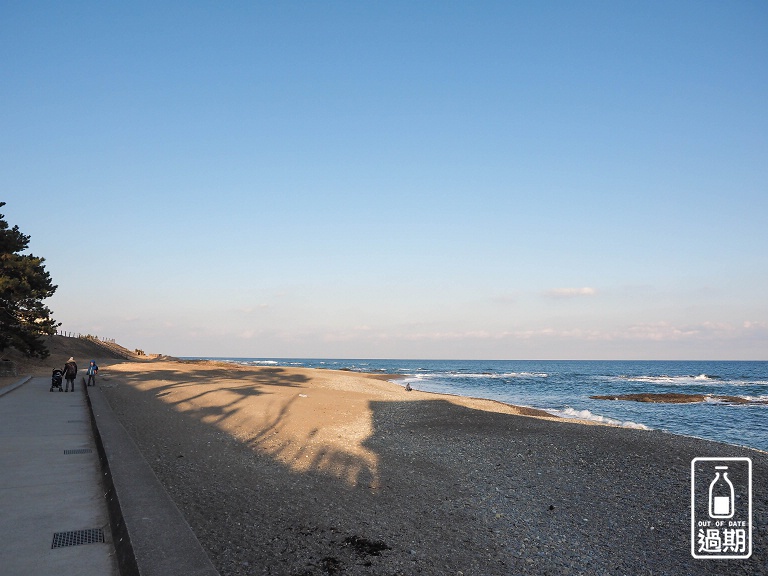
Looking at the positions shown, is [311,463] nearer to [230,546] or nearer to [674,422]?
[230,546]

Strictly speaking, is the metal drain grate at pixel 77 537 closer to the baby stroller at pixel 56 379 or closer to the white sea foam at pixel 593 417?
the baby stroller at pixel 56 379

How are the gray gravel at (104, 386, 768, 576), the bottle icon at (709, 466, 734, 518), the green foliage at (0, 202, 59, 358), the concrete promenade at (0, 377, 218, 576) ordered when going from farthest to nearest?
the green foliage at (0, 202, 59, 358)
the bottle icon at (709, 466, 734, 518)
the gray gravel at (104, 386, 768, 576)
the concrete promenade at (0, 377, 218, 576)

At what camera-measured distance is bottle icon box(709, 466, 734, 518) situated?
9.45 meters

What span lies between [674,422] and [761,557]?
2391cm

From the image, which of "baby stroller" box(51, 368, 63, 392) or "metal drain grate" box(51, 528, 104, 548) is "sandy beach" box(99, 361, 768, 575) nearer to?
"metal drain grate" box(51, 528, 104, 548)

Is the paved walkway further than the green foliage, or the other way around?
the green foliage

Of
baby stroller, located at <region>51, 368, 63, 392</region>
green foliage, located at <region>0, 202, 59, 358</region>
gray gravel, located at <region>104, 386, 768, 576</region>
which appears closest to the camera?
gray gravel, located at <region>104, 386, 768, 576</region>

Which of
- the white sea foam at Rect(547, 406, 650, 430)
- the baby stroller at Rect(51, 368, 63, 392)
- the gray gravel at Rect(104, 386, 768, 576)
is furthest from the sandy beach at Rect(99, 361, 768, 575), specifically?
the baby stroller at Rect(51, 368, 63, 392)

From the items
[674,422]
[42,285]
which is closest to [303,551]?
[674,422]

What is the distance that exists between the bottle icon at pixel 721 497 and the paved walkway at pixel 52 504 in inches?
421

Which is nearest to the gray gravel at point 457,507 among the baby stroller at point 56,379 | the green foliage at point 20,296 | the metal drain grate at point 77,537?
the metal drain grate at point 77,537

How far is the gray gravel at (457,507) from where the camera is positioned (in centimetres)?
674

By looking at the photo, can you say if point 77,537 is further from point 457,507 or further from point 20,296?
point 20,296

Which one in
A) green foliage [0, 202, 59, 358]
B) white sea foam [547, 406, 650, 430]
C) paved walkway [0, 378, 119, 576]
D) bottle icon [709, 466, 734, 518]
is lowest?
white sea foam [547, 406, 650, 430]
